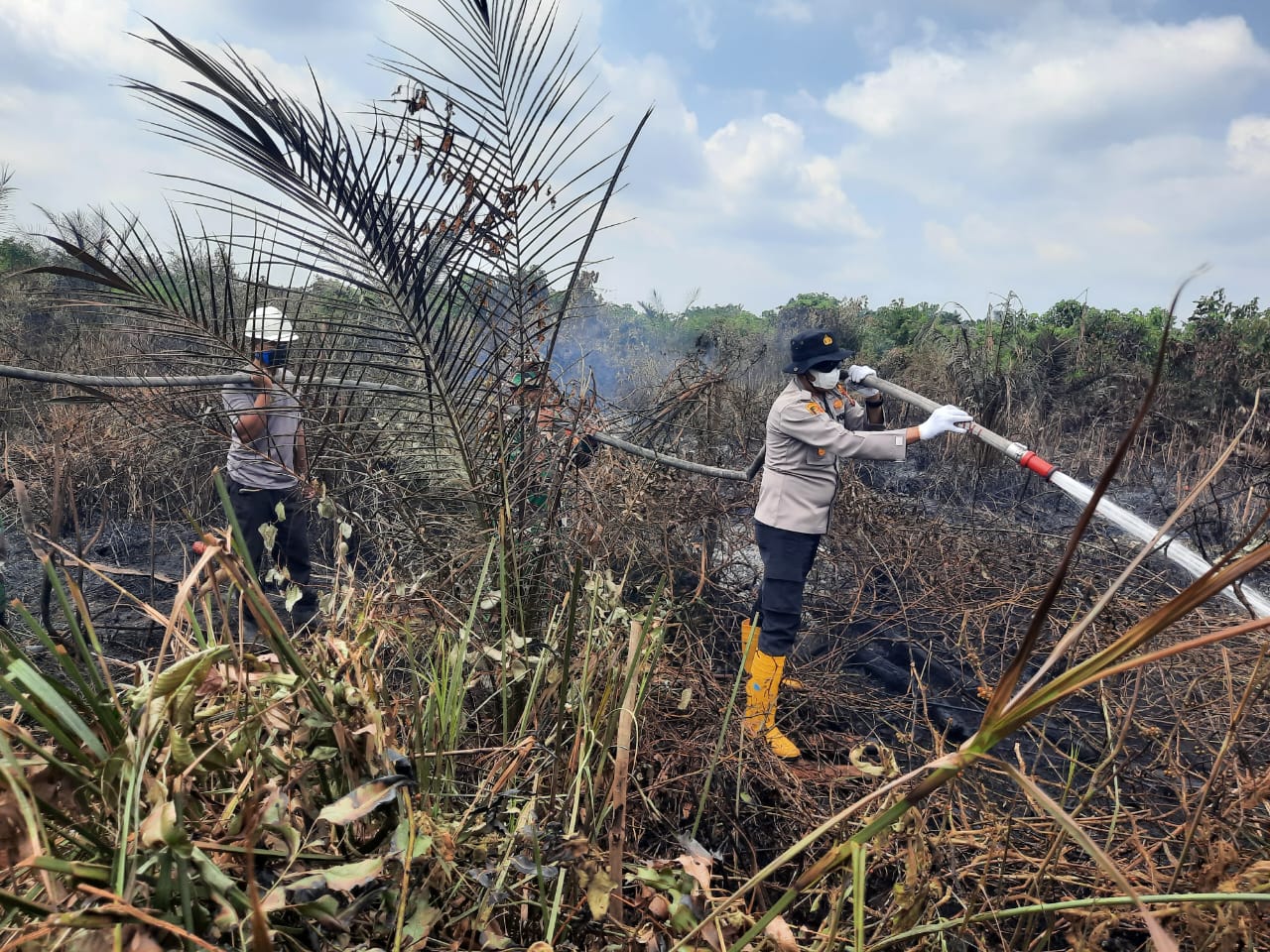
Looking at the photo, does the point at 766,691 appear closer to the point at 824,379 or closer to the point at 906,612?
the point at 824,379

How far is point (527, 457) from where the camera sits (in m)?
2.60

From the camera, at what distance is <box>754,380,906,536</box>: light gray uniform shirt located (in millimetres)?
3812

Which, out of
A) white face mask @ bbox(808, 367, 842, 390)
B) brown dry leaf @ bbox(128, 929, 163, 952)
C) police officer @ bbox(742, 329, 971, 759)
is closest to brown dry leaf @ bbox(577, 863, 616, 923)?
brown dry leaf @ bbox(128, 929, 163, 952)

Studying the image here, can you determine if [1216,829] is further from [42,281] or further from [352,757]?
[42,281]

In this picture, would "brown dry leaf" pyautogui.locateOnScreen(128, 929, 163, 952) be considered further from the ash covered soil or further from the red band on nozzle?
the red band on nozzle

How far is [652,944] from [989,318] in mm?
8560

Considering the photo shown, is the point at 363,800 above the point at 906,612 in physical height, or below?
above

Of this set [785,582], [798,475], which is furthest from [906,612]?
[798,475]

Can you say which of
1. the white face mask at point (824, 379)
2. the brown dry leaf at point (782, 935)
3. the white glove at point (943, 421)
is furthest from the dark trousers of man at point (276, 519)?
the brown dry leaf at point (782, 935)

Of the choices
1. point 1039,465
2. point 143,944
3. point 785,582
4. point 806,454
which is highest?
point 1039,465

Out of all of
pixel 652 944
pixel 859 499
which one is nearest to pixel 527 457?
pixel 652 944

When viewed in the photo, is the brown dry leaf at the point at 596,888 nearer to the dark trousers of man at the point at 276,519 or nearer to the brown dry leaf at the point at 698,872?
the brown dry leaf at the point at 698,872

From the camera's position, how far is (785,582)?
3.96 m

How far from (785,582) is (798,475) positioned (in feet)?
1.87
